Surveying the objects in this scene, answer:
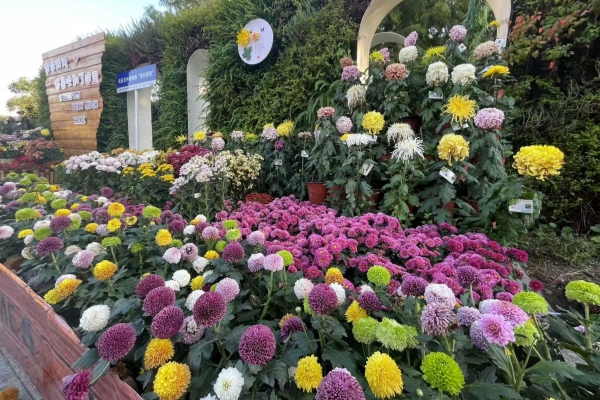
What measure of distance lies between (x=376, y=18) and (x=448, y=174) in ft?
7.86

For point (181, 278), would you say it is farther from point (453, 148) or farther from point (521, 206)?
point (453, 148)

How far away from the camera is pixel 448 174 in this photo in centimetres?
207

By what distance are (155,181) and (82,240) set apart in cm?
132

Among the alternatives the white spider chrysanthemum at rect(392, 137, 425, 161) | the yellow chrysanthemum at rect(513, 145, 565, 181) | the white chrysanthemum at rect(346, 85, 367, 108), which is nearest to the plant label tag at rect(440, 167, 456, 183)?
the white spider chrysanthemum at rect(392, 137, 425, 161)

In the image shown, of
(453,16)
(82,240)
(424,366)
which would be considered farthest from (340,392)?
(453,16)

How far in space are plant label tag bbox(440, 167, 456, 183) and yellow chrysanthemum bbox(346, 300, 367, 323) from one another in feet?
5.04

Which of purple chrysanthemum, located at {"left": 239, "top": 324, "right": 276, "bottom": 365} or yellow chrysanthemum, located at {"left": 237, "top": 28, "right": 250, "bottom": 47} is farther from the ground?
yellow chrysanthemum, located at {"left": 237, "top": 28, "right": 250, "bottom": 47}

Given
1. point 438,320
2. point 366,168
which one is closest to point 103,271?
point 438,320

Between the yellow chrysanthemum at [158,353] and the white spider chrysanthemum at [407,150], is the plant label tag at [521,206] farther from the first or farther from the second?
the yellow chrysanthemum at [158,353]

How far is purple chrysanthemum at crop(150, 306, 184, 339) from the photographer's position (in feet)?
2.41

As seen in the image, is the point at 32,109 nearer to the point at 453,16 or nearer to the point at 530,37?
the point at 453,16

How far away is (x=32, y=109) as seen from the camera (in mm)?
13820

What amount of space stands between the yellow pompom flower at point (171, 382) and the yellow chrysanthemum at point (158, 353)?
1.5 inches

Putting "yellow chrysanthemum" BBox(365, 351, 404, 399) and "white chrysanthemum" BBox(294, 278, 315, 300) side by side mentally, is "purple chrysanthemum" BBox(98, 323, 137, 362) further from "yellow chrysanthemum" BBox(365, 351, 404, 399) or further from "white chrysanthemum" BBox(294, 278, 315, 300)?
"yellow chrysanthemum" BBox(365, 351, 404, 399)
